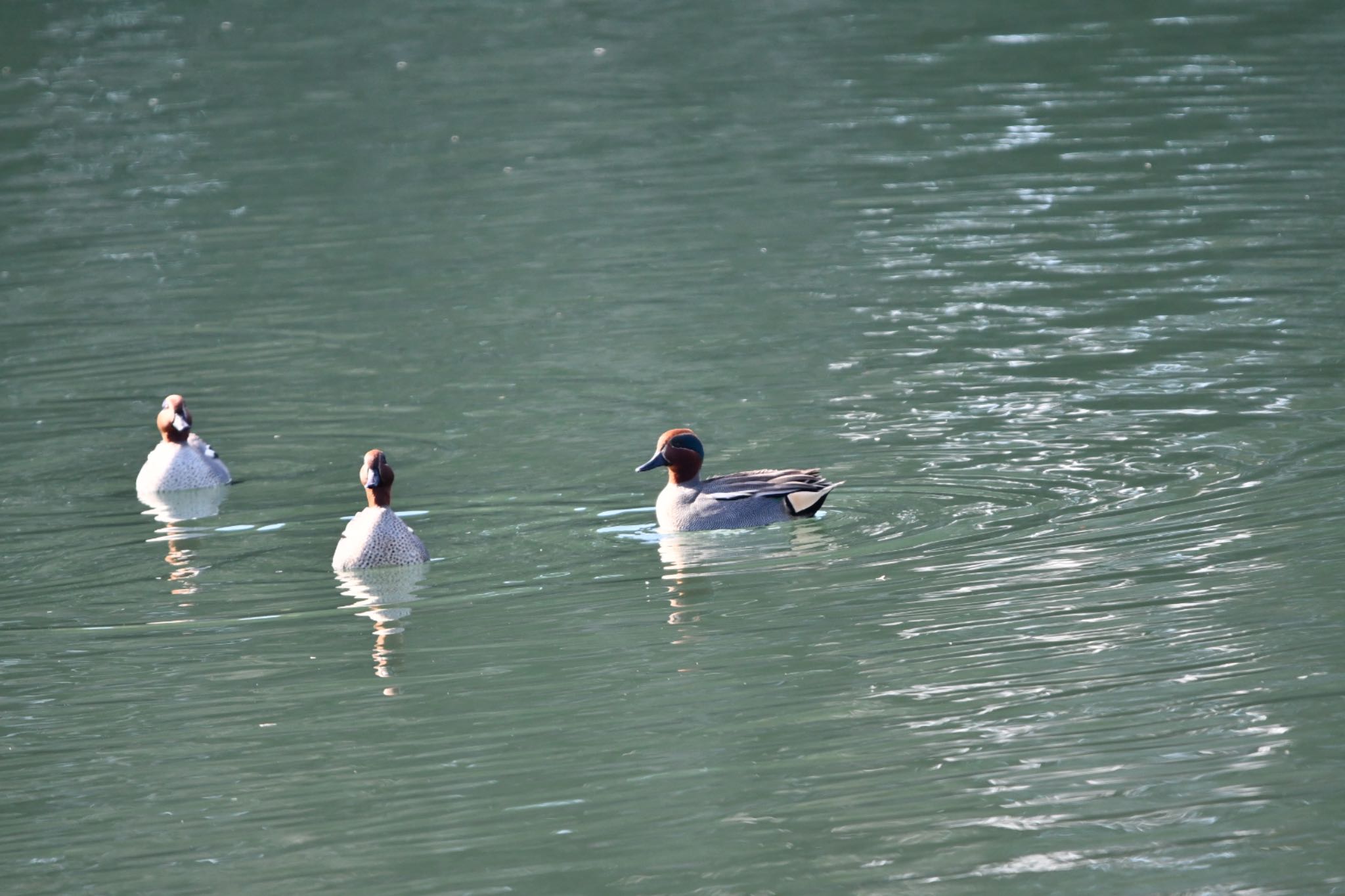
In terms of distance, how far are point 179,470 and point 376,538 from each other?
285 centimetres

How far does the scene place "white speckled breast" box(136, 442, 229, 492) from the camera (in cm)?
1380

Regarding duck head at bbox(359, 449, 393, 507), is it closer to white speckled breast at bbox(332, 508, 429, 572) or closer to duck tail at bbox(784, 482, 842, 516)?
white speckled breast at bbox(332, 508, 429, 572)

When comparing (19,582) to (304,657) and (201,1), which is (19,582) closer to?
(304,657)

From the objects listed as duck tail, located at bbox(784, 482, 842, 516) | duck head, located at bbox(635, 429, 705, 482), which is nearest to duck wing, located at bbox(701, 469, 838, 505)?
duck tail, located at bbox(784, 482, 842, 516)

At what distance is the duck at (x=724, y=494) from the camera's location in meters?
12.0

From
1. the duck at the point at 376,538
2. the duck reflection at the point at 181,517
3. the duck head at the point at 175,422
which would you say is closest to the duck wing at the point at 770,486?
the duck at the point at 376,538

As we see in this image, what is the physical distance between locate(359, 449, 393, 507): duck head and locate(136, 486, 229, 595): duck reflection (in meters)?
1.18

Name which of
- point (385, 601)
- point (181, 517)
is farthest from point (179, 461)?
point (385, 601)

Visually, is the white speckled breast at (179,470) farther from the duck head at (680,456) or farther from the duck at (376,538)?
the duck head at (680,456)

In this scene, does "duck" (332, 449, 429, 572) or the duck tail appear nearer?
"duck" (332, 449, 429, 572)

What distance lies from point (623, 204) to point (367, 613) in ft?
41.8

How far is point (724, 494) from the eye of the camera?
40.0 ft

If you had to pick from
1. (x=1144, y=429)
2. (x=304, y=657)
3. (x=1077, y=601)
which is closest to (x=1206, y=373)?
(x=1144, y=429)

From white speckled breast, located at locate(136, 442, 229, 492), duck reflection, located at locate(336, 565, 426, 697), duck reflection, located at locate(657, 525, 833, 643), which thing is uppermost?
white speckled breast, located at locate(136, 442, 229, 492)
